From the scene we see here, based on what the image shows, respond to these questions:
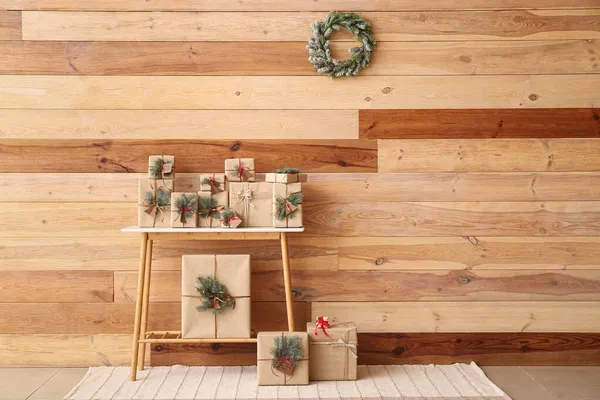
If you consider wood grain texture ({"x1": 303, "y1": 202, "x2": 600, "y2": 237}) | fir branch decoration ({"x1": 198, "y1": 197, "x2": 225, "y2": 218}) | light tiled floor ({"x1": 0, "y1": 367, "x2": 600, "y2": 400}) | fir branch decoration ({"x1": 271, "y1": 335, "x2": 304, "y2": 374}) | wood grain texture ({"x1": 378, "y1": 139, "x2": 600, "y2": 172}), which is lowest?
light tiled floor ({"x1": 0, "y1": 367, "x2": 600, "y2": 400})

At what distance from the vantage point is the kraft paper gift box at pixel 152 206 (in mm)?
3059

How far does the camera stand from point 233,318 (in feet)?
9.93

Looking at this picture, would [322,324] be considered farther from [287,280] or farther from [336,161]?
[336,161]

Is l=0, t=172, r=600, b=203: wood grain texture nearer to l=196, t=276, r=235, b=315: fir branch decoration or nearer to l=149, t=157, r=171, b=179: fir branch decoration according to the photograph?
l=149, t=157, r=171, b=179: fir branch decoration

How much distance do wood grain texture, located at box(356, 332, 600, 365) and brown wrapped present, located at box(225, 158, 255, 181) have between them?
96cm

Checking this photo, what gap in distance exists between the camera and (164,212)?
121 inches

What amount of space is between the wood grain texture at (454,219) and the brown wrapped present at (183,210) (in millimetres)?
566

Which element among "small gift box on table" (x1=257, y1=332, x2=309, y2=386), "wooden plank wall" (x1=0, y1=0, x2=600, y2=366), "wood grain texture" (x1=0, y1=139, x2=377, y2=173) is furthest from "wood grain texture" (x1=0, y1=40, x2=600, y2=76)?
"small gift box on table" (x1=257, y1=332, x2=309, y2=386)

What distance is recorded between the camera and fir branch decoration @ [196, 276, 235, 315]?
2998 millimetres

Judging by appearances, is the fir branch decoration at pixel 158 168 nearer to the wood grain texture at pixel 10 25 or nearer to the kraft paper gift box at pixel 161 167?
the kraft paper gift box at pixel 161 167

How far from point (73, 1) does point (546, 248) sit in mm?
2556

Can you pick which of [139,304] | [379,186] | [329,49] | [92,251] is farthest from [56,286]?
[329,49]

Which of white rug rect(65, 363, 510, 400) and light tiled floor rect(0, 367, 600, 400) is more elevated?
white rug rect(65, 363, 510, 400)

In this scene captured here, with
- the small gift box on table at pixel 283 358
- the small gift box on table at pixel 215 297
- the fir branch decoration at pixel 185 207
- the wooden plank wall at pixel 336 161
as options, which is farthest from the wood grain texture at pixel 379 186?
the small gift box on table at pixel 283 358
